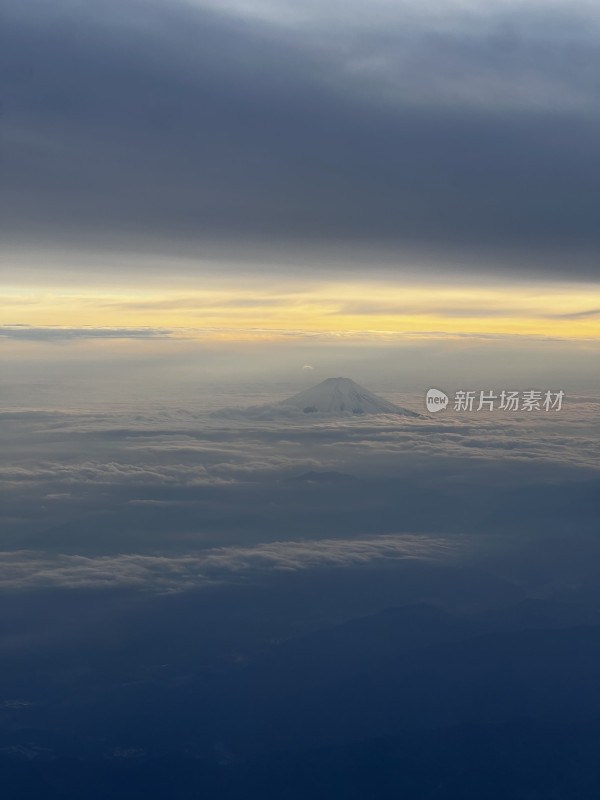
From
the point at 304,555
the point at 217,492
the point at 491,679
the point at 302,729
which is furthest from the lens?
the point at 217,492

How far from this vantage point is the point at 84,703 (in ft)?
269

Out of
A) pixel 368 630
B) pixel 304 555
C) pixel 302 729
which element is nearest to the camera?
pixel 302 729

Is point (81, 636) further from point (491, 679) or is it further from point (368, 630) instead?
point (491, 679)

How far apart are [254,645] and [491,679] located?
36.6 m

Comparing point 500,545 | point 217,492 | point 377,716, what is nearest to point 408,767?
point 377,716

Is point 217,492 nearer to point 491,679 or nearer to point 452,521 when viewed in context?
point 452,521

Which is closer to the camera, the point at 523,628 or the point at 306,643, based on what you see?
the point at 306,643

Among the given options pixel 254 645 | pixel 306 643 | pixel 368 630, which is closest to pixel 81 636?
pixel 254 645

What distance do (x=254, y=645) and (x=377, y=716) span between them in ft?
78.9

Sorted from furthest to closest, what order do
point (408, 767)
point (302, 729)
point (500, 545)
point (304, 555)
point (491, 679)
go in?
point (500, 545)
point (304, 555)
point (491, 679)
point (302, 729)
point (408, 767)

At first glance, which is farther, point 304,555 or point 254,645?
point 304,555

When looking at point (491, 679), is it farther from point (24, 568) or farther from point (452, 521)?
point (24, 568)

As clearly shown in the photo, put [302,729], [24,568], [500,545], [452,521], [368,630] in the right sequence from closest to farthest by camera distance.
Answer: [302,729], [368,630], [24,568], [500,545], [452,521]

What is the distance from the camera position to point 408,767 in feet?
243
